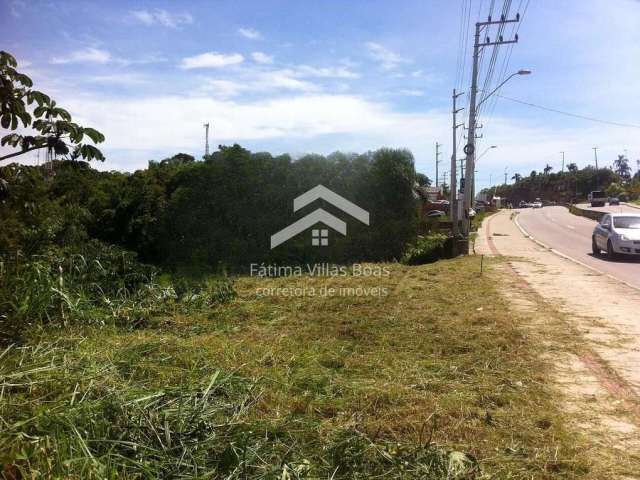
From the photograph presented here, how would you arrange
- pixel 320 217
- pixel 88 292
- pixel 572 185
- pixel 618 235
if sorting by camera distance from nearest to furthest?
pixel 88 292, pixel 320 217, pixel 618 235, pixel 572 185

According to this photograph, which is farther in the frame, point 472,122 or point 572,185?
point 572,185

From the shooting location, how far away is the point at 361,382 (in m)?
4.75

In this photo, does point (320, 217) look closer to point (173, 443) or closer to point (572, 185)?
point (173, 443)

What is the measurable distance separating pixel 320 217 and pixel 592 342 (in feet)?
31.6

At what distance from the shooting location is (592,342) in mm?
6266

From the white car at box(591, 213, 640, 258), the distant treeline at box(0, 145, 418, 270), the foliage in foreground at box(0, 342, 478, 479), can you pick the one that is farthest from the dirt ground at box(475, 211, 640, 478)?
the distant treeline at box(0, 145, 418, 270)

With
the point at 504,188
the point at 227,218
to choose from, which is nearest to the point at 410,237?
the point at 227,218

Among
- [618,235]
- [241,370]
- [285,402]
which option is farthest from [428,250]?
[285,402]

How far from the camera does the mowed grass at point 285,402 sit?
10.3 ft

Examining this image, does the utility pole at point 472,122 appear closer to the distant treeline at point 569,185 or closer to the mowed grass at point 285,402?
the mowed grass at point 285,402

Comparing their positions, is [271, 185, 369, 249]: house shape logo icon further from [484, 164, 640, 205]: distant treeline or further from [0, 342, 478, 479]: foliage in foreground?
[484, 164, 640, 205]: distant treeline

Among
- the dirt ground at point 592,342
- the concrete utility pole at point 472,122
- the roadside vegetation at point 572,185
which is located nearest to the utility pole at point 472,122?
the concrete utility pole at point 472,122

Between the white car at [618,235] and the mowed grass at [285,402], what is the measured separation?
412 inches

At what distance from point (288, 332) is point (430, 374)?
2220 millimetres
